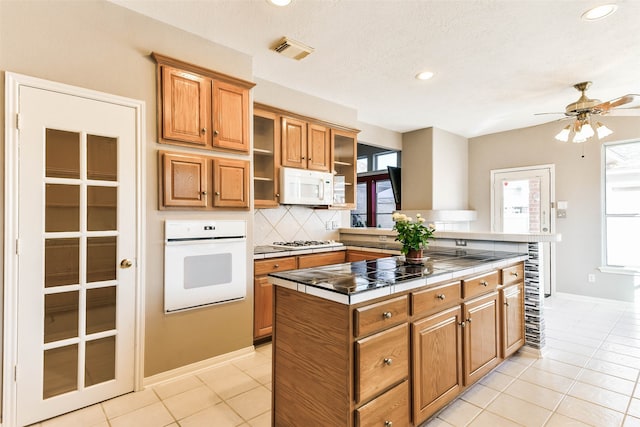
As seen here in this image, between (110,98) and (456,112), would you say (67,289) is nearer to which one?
(110,98)

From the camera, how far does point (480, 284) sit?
7.61 feet

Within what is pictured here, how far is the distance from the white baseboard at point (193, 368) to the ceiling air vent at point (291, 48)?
265 cm

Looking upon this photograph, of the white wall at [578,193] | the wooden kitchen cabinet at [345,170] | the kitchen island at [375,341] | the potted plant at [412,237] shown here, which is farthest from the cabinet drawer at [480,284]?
the white wall at [578,193]

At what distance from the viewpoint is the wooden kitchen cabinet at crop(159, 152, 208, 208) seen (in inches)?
97.0

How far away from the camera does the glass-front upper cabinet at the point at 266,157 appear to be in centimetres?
356

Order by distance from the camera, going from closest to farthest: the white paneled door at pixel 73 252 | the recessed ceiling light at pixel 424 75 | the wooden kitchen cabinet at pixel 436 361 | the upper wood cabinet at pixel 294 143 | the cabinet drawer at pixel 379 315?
the cabinet drawer at pixel 379 315 → the wooden kitchen cabinet at pixel 436 361 → the white paneled door at pixel 73 252 → the recessed ceiling light at pixel 424 75 → the upper wood cabinet at pixel 294 143

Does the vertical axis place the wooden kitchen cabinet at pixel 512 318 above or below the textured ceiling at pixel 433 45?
below

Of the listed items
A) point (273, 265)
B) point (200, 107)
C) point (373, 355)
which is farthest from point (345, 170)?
point (373, 355)

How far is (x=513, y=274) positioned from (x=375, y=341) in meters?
1.80

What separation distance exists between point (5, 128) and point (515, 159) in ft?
20.7

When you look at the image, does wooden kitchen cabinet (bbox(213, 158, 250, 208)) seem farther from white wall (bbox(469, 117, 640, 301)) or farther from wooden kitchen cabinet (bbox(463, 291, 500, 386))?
white wall (bbox(469, 117, 640, 301))

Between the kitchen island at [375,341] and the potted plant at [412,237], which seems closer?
the kitchen island at [375,341]

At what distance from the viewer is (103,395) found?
223 cm

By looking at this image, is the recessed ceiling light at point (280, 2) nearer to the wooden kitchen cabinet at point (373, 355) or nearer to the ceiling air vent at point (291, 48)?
the ceiling air vent at point (291, 48)
